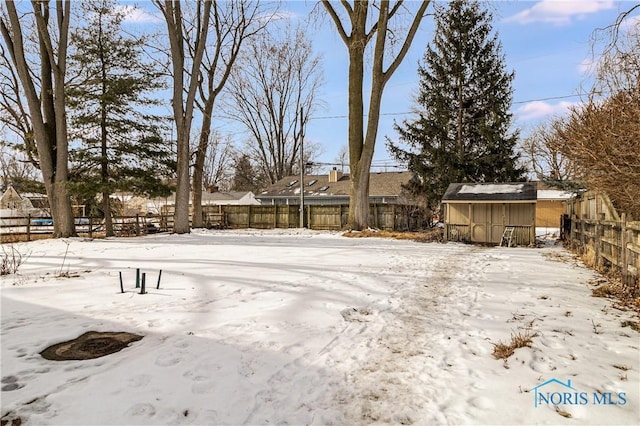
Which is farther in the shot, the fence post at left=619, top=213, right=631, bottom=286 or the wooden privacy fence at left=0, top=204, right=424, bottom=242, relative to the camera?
the wooden privacy fence at left=0, top=204, right=424, bottom=242

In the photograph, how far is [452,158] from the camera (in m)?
21.9

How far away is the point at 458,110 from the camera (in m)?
22.8

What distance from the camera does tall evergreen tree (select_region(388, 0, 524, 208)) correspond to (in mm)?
21875

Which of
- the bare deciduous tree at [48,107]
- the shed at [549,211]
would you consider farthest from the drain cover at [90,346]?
the shed at [549,211]

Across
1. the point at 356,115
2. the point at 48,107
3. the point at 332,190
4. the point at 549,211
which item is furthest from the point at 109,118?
the point at 549,211

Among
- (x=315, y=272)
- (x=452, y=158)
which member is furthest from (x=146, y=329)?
(x=452, y=158)

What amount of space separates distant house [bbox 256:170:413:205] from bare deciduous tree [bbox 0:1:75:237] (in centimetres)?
2101

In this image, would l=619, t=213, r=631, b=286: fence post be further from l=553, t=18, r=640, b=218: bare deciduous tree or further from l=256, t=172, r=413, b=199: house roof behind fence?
l=256, t=172, r=413, b=199: house roof behind fence

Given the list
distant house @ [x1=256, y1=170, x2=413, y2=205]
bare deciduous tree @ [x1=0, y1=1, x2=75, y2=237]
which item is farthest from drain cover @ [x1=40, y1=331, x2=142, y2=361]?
distant house @ [x1=256, y1=170, x2=413, y2=205]

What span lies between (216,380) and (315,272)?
14.1 feet

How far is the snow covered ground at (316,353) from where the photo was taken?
8.45ft

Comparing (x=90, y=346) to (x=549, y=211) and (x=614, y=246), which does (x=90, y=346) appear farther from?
(x=549, y=211)

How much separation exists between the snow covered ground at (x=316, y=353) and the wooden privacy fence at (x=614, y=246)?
0.69 metres

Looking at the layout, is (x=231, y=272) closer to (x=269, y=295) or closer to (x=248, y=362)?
(x=269, y=295)
